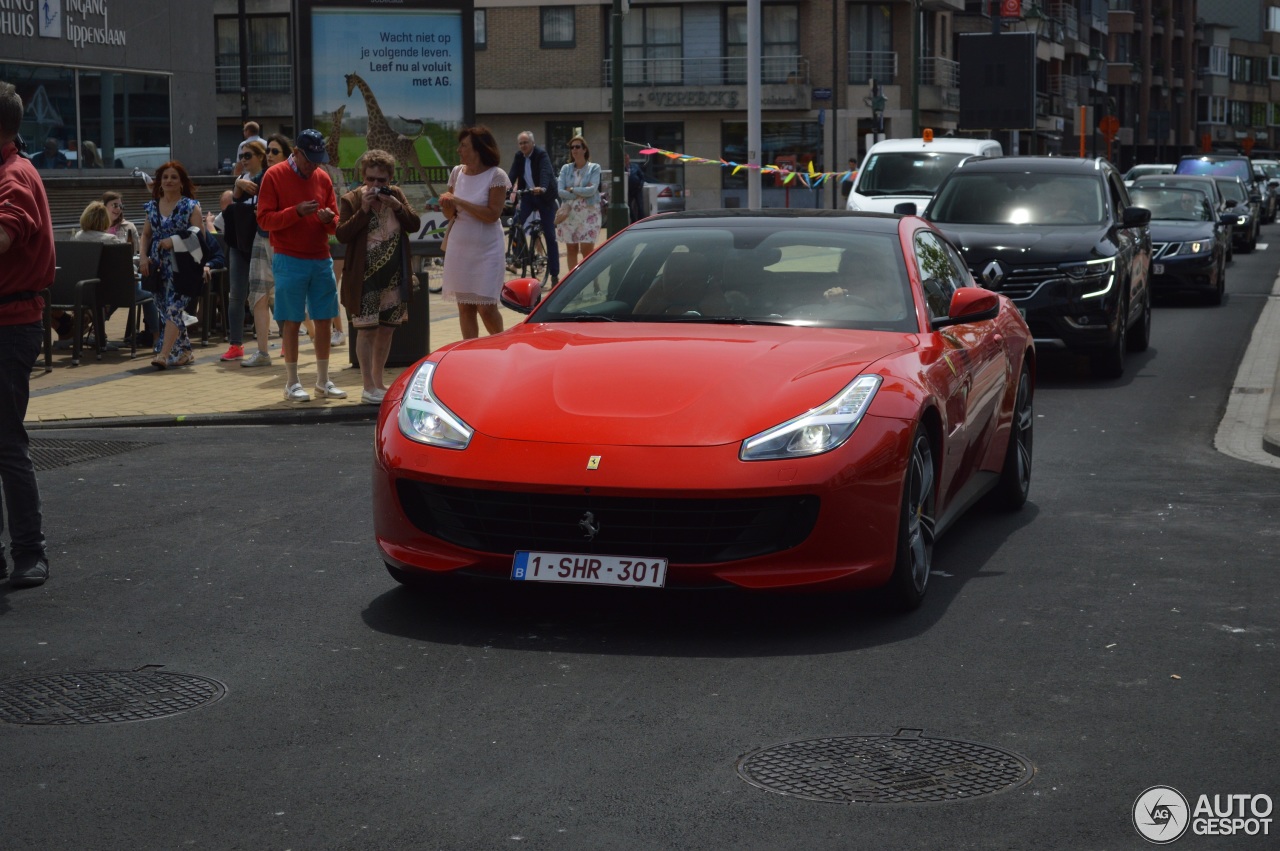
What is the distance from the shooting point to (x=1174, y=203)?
2675cm

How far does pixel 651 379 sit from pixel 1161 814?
269cm

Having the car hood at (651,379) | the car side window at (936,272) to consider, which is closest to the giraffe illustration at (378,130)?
the car side window at (936,272)

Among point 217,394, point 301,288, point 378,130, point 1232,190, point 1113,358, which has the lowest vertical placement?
point 217,394

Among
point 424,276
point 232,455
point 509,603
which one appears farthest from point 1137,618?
point 424,276

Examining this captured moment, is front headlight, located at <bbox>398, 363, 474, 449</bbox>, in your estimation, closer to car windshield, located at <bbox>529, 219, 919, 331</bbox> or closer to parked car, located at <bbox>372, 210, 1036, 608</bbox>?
parked car, located at <bbox>372, 210, 1036, 608</bbox>

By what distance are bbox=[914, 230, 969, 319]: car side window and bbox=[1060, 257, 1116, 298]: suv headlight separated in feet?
21.5

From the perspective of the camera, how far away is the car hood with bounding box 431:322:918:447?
6.27 meters

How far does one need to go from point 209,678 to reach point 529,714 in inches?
43.2

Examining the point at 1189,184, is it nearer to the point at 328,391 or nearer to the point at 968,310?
the point at 328,391

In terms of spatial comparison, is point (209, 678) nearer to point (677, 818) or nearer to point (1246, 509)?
point (677, 818)

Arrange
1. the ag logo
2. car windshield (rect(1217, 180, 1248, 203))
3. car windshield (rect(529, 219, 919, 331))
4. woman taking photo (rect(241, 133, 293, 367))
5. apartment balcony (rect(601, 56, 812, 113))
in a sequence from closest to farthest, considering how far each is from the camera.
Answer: the ag logo < car windshield (rect(529, 219, 919, 331)) < woman taking photo (rect(241, 133, 293, 367)) < car windshield (rect(1217, 180, 1248, 203)) < apartment balcony (rect(601, 56, 812, 113))

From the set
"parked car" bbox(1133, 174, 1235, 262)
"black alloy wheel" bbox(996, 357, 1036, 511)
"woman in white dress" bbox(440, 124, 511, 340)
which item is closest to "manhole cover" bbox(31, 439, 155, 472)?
"woman in white dress" bbox(440, 124, 511, 340)

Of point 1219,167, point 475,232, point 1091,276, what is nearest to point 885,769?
point 475,232

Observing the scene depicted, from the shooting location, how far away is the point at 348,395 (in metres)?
13.4
